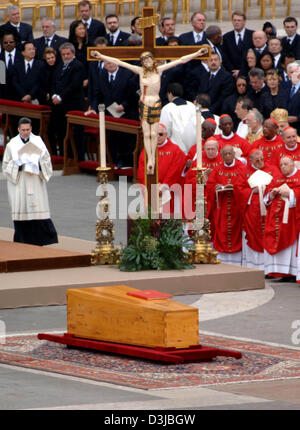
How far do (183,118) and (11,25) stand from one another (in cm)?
660

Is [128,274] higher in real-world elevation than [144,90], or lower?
lower

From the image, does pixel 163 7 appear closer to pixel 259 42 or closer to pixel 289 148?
pixel 259 42

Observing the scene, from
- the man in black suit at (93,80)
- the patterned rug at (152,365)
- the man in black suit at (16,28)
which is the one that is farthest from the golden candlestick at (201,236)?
the man in black suit at (16,28)

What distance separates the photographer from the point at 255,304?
41.9 ft

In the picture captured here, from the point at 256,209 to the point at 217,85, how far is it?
4.87m

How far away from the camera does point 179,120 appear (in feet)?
57.0

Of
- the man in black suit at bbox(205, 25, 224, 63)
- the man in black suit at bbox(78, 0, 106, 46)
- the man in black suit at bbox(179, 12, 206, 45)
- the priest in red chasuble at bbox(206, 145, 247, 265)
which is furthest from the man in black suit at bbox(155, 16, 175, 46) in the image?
the priest in red chasuble at bbox(206, 145, 247, 265)

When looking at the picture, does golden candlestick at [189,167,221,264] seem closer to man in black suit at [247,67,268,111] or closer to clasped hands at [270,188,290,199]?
clasped hands at [270,188,290,199]

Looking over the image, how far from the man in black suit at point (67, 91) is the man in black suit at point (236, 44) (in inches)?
90.5

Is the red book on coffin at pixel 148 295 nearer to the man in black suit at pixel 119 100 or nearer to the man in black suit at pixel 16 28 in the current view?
the man in black suit at pixel 119 100

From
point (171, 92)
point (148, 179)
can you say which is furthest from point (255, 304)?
point (171, 92)
